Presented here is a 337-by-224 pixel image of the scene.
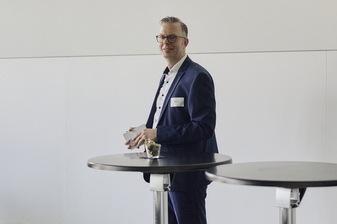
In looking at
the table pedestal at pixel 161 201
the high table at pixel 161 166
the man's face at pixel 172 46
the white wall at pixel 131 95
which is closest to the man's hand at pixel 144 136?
the high table at pixel 161 166

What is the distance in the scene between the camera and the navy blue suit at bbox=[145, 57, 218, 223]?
2.27 metres

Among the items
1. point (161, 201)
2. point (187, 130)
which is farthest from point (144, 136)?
point (161, 201)

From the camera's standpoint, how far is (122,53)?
3955 millimetres

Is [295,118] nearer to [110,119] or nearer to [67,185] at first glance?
[110,119]

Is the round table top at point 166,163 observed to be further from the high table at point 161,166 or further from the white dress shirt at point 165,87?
the white dress shirt at point 165,87

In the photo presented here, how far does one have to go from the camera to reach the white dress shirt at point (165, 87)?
257cm

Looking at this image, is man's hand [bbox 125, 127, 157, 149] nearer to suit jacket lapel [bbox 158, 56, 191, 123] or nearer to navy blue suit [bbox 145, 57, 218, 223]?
navy blue suit [bbox 145, 57, 218, 223]

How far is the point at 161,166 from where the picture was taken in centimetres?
177

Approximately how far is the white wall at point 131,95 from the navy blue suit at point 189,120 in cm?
135

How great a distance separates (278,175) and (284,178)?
0.28 ft

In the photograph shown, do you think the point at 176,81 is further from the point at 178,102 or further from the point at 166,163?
the point at 166,163

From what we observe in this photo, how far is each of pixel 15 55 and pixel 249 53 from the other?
2497mm

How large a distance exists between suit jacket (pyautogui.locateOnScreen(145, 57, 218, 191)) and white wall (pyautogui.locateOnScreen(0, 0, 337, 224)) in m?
1.34

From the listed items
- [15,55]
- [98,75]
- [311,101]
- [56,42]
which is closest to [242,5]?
[311,101]
